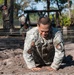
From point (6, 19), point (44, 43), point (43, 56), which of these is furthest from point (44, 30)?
point (6, 19)

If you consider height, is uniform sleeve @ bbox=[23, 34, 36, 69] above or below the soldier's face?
below

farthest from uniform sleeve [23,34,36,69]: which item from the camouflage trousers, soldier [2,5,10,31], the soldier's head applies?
soldier [2,5,10,31]

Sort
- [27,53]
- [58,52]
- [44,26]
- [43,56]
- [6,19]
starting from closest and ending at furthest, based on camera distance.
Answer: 1. [44,26]
2. [58,52]
3. [27,53]
4. [43,56]
5. [6,19]

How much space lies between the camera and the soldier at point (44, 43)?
19.4 feet

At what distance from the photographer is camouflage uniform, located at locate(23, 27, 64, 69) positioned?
6.01 meters

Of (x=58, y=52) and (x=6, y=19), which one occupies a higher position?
(x=58, y=52)

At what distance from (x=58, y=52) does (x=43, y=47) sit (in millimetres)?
306

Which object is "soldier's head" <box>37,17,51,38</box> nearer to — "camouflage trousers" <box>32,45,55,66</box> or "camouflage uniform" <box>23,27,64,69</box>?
"camouflage uniform" <box>23,27,64,69</box>

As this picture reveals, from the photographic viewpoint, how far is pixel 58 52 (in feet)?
19.7

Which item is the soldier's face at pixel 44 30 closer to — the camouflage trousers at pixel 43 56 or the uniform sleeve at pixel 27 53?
the uniform sleeve at pixel 27 53

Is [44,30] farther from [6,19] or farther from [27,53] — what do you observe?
[6,19]

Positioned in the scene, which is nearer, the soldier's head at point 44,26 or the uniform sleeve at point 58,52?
the soldier's head at point 44,26

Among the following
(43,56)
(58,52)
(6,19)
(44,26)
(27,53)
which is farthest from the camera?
(6,19)

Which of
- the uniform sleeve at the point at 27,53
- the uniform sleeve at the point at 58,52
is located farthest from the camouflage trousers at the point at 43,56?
the uniform sleeve at the point at 58,52
